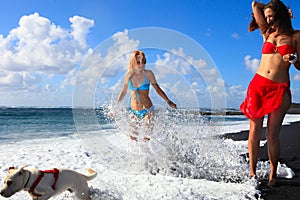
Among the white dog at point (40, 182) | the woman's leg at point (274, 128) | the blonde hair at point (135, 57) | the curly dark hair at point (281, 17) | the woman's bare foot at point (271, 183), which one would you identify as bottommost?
the woman's bare foot at point (271, 183)

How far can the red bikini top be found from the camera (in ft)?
9.39

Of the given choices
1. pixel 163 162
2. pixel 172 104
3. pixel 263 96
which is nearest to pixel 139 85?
pixel 172 104

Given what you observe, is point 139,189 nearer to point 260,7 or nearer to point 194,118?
point 194,118

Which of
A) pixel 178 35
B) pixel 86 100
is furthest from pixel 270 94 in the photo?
pixel 86 100

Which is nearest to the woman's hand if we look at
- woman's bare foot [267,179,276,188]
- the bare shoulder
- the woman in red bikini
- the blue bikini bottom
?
the blue bikini bottom

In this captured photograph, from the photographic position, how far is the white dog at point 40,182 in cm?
184

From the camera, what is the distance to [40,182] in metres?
1.95

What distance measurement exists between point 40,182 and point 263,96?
7.02ft

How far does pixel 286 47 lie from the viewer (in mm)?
2863

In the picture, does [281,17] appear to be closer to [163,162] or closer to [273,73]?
[273,73]

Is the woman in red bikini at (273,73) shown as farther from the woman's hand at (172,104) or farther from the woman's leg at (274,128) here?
the woman's hand at (172,104)

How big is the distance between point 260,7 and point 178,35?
90cm

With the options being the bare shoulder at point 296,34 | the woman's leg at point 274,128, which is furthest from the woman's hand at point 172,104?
the bare shoulder at point 296,34

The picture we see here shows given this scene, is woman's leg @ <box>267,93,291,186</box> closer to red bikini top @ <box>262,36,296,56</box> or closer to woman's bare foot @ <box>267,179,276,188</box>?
woman's bare foot @ <box>267,179,276,188</box>
